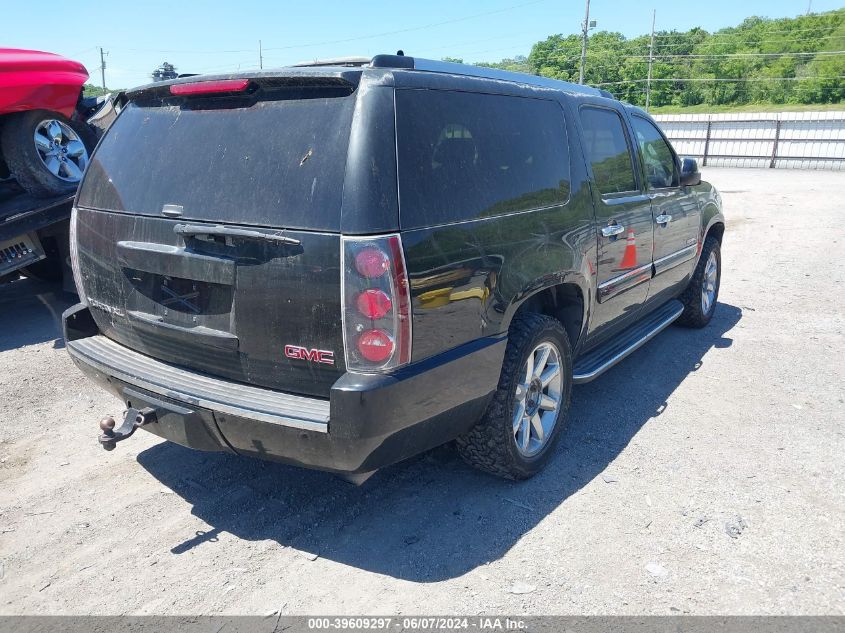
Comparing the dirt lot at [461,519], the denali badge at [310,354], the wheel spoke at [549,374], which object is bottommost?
the dirt lot at [461,519]

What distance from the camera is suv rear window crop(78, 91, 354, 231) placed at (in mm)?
2576

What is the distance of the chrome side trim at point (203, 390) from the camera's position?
8.42ft

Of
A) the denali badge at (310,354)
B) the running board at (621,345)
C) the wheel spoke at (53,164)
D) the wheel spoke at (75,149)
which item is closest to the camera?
the denali badge at (310,354)

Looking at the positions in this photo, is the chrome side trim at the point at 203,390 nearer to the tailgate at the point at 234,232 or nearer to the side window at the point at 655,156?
the tailgate at the point at 234,232

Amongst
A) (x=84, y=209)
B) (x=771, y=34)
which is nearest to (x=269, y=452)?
(x=84, y=209)

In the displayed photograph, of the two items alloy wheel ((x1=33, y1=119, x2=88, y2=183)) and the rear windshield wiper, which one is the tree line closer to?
alloy wheel ((x1=33, y1=119, x2=88, y2=183))

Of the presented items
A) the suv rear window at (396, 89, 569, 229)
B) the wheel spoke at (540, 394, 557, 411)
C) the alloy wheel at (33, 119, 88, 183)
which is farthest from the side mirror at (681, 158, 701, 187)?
the alloy wheel at (33, 119, 88, 183)

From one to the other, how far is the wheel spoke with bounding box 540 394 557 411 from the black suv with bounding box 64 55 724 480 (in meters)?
0.02

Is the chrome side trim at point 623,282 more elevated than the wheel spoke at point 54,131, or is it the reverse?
the wheel spoke at point 54,131

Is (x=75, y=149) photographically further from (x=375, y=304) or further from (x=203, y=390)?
(x=375, y=304)

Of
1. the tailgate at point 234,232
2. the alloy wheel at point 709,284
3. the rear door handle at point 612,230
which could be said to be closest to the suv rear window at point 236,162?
the tailgate at point 234,232

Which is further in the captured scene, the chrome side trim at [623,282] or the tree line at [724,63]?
the tree line at [724,63]

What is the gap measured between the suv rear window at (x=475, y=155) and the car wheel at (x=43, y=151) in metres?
5.08

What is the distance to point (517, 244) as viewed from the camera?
3143 millimetres
